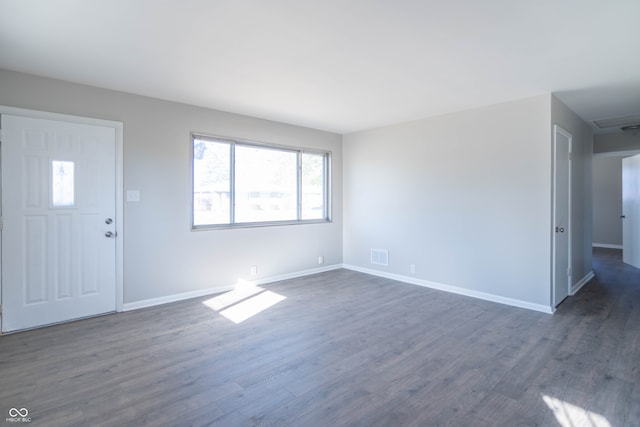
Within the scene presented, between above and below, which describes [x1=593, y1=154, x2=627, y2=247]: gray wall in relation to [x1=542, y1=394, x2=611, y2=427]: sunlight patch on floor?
above

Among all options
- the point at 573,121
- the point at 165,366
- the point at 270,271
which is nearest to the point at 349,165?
the point at 270,271

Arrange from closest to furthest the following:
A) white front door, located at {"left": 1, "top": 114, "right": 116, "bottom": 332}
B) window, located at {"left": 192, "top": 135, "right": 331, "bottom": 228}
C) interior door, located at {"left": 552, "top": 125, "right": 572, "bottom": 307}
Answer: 1. white front door, located at {"left": 1, "top": 114, "right": 116, "bottom": 332}
2. interior door, located at {"left": 552, "top": 125, "right": 572, "bottom": 307}
3. window, located at {"left": 192, "top": 135, "right": 331, "bottom": 228}

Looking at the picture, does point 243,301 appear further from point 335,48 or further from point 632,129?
point 632,129

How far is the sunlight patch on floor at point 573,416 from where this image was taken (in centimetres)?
193

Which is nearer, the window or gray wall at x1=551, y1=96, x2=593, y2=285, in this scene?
gray wall at x1=551, y1=96, x2=593, y2=285

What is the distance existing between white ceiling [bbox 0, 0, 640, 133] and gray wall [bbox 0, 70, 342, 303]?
207 millimetres

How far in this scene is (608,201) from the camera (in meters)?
8.41

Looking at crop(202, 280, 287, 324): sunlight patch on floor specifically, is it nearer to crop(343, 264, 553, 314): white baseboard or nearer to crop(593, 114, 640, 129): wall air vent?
crop(343, 264, 553, 314): white baseboard

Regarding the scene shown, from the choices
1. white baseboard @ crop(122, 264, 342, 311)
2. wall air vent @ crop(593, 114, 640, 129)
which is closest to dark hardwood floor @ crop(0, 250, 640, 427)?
white baseboard @ crop(122, 264, 342, 311)

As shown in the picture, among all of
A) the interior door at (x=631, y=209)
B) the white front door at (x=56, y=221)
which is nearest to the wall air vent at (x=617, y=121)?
the interior door at (x=631, y=209)

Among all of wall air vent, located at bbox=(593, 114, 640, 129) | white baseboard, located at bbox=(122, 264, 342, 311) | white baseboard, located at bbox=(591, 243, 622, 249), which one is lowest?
white baseboard, located at bbox=(122, 264, 342, 311)

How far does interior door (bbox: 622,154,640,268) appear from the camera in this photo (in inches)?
235

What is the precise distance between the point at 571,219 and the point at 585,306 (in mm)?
1162

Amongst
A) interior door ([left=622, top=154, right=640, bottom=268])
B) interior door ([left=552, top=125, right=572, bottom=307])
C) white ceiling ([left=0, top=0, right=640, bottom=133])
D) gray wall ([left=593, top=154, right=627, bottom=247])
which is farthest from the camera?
gray wall ([left=593, top=154, right=627, bottom=247])
